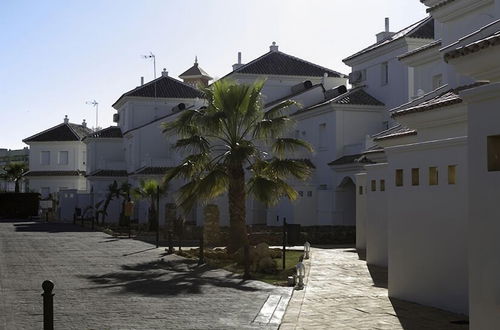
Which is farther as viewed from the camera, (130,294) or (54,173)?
(54,173)

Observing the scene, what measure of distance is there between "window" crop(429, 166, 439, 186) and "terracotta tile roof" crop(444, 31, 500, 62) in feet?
14.6

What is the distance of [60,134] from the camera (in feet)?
272

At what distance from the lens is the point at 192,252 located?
28.2 metres

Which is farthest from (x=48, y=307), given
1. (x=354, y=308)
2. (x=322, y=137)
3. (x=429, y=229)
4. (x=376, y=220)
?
(x=322, y=137)

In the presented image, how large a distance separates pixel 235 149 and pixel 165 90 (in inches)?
1625

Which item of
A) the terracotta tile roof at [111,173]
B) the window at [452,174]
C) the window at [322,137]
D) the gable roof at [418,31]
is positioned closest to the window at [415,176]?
the window at [452,174]

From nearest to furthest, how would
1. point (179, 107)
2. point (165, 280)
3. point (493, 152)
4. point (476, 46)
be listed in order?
point (493, 152) → point (476, 46) → point (165, 280) → point (179, 107)

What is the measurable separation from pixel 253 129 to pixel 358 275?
25.6 ft

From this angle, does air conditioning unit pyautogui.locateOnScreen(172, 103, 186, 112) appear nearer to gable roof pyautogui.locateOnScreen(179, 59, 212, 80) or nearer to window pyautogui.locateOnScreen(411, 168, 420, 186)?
gable roof pyautogui.locateOnScreen(179, 59, 212, 80)

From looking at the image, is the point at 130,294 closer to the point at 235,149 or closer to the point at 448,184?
the point at 448,184

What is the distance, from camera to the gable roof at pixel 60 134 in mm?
81688

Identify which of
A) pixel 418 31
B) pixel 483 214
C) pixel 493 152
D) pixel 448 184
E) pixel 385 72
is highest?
pixel 418 31

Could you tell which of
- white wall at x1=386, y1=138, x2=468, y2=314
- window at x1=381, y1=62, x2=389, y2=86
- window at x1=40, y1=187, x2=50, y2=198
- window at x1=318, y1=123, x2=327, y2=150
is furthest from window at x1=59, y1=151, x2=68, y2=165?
white wall at x1=386, y1=138, x2=468, y2=314

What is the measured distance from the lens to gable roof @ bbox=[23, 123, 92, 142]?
268ft
